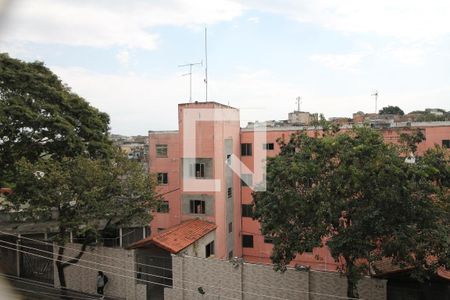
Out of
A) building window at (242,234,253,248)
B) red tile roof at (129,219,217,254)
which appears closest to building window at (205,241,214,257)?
red tile roof at (129,219,217,254)

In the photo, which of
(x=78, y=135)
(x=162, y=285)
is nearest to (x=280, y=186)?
(x=162, y=285)

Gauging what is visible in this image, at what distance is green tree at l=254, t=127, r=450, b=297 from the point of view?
30.5ft

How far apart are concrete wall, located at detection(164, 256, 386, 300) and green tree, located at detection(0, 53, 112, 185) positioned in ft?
18.6

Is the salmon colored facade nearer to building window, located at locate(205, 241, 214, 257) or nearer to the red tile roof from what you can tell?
building window, located at locate(205, 241, 214, 257)

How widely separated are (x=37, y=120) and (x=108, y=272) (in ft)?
18.2

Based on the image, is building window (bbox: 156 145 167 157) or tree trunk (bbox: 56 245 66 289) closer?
tree trunk (bbox: 56 245 66 289)

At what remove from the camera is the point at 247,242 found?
22.6m

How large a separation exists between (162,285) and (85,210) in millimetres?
3319

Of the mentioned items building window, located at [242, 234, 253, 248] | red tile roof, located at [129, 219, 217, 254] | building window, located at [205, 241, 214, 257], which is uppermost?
red tile roof, located at [129, 219, 217, 254]

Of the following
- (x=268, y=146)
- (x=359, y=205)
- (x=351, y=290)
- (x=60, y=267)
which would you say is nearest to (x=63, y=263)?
(x=60, y=267)

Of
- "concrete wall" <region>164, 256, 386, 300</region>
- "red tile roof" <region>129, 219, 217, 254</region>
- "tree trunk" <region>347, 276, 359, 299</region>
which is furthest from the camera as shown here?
"red tile roof" <region>129, 219, 217, 254</region>

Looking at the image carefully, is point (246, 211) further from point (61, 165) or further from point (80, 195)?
point (61, 165)

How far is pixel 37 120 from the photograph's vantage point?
14195mm

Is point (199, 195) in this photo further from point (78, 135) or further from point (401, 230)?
point (401, 230)
